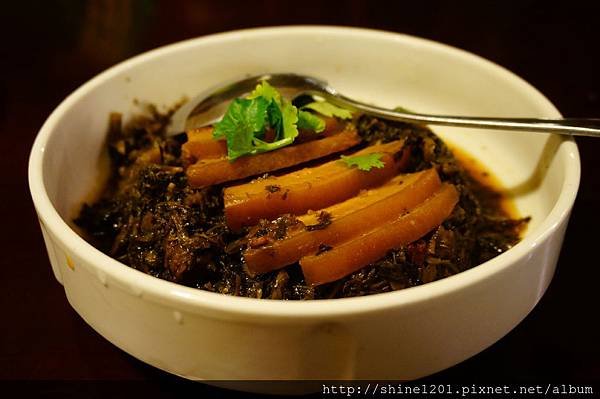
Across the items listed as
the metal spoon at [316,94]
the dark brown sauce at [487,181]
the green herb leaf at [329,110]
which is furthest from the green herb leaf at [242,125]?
the dark brown sauce at [487,181]

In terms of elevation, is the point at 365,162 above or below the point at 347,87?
below

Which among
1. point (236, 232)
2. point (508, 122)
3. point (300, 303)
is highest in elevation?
point (508, 122)

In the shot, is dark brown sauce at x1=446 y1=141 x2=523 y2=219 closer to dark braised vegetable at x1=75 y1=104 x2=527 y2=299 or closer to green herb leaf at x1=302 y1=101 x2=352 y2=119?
dark braised vegetable at x1=75 y1=104 x2=527 y2=299

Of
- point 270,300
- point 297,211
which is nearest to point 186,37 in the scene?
point 297,211

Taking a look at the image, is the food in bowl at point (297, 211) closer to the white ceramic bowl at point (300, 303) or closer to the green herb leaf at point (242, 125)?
the green herb leaf at point (242, 125)

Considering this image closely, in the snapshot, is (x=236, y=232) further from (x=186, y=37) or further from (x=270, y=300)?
(x=186, y=37)

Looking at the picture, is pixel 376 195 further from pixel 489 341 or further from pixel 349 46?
pixel 349 46
